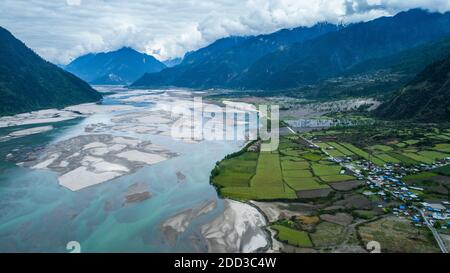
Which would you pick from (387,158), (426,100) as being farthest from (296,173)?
(426,100)

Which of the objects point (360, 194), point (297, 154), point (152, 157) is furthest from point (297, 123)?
point (360, 194)

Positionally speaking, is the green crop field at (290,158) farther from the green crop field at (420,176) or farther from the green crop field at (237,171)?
the green crop field at (420,176)

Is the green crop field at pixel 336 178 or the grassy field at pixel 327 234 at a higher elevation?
the green crop field at pixel 336 178

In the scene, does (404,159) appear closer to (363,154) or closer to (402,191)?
(363,154)

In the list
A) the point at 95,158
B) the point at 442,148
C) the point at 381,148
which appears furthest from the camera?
the point at 381,148

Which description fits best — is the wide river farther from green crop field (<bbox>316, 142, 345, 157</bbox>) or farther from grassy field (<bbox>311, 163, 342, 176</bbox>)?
green crop field (<bbox>316, 142, 345, 157</bbox>)

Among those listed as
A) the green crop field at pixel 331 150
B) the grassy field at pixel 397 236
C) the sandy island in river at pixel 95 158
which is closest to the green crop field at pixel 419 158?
the green crop field at pixel 331 150

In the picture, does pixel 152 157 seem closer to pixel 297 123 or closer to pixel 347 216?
pixel 347 216
